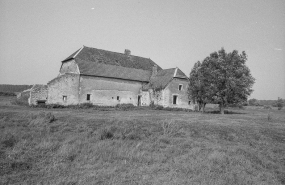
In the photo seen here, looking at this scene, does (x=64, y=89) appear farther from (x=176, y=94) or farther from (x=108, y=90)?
(x=176, y=94)

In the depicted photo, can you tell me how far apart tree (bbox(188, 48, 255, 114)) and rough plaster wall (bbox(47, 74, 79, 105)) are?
1759 centimetres

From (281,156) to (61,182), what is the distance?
8.39 meters

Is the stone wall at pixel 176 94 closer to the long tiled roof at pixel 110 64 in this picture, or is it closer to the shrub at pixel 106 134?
the long tiled roof at pixel 110 64

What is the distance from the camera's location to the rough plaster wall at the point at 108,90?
89.9ft

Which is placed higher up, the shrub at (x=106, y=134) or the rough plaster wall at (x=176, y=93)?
the rough plaster wall at (x=176, y=93)

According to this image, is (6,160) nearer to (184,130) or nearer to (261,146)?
(184,130)

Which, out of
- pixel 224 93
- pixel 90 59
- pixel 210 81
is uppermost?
pixel 90 59

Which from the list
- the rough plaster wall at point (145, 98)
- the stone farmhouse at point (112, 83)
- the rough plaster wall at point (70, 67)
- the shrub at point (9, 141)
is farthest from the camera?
the rough plaster wall at point (145, 98)

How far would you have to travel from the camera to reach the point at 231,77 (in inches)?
907

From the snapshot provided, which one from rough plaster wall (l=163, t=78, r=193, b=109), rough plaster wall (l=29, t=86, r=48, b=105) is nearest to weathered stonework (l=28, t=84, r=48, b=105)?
rough plaster wall (l=29, t=86, r=48, b=105)

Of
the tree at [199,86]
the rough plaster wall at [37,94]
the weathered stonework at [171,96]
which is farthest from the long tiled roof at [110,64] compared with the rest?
the tree at [199,86]

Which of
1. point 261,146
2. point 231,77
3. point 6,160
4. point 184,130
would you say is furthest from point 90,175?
point 231,77

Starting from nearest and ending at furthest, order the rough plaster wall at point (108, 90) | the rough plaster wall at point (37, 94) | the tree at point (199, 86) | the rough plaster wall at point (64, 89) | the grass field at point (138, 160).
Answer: the grass field at point (138, 160) < the rough plaster wall at point (37, 94) < the rough plaster wall at point (64, 89) < the tree at point (199, 86) < the rough plaster wall at point (108, 90)

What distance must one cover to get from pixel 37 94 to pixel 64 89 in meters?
3.29
